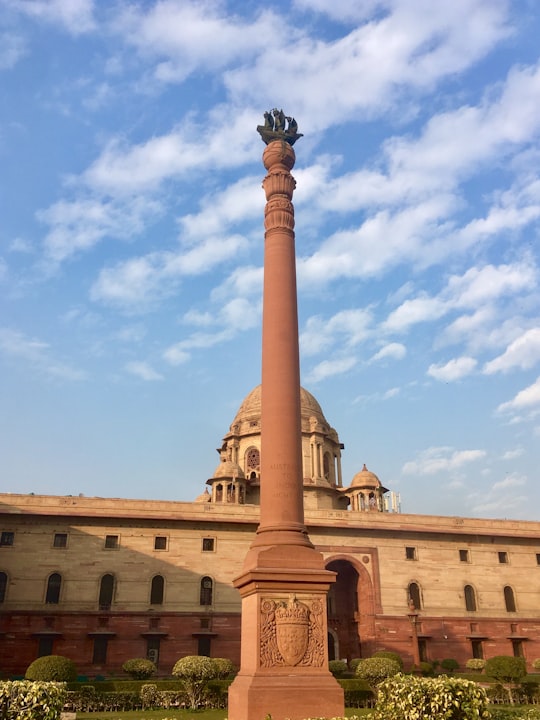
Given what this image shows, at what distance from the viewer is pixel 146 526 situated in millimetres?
35031

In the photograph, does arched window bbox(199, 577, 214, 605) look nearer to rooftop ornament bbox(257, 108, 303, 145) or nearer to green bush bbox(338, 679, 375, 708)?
green bush bbox(338, 679, 375, 708)

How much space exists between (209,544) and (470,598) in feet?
50.3

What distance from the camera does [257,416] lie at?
48438 millimetres

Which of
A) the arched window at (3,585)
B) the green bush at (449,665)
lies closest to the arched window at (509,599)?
the green bush at (449,665)

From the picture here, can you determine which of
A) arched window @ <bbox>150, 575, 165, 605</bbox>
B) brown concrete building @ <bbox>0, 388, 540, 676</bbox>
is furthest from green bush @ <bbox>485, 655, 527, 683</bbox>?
arched window @ <bbox>150, 575, 165, 605</bbox>

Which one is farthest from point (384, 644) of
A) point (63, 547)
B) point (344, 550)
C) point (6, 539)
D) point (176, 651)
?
point (6, 539)

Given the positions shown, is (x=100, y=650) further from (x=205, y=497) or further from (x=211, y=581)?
(x=205, y=497)

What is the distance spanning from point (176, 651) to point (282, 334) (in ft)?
77.6

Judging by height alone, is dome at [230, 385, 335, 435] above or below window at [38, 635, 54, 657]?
above

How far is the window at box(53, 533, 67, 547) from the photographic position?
33750 mm

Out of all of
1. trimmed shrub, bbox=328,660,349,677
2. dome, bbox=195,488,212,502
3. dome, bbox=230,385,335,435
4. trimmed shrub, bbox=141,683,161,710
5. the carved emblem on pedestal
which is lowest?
trimmed shrub, bbox=141,683,161,710

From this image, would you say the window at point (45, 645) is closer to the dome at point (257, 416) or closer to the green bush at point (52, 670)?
the green bush at point (52, 670)

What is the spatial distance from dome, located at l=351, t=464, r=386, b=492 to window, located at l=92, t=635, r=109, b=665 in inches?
792

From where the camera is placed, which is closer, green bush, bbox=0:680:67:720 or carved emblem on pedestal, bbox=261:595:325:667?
green bush, bbox=0:680:67:720
